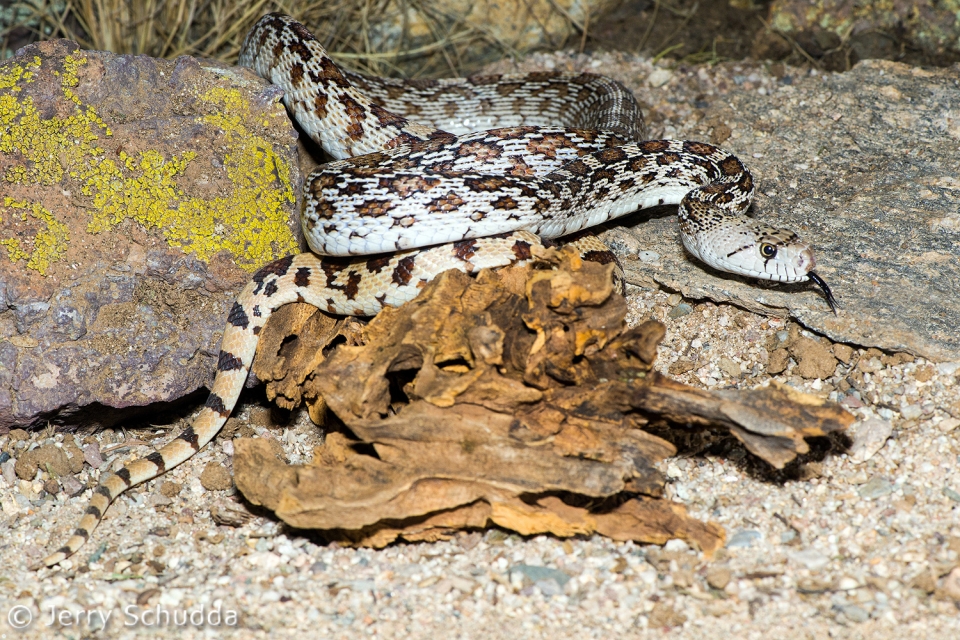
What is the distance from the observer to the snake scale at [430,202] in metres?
4.53

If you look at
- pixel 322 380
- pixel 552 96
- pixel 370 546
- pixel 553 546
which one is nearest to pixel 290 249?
pixel 322 380

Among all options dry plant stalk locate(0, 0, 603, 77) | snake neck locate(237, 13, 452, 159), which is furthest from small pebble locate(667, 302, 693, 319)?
dry plant stalk locate(0, 0, 603, 77)

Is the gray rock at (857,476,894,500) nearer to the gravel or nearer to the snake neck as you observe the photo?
the gravel

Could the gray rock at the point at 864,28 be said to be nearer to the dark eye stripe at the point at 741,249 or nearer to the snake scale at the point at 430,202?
the snake scale at the point at 430,202

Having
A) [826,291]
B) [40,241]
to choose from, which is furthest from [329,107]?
[826,291]

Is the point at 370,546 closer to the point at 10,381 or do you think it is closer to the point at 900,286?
the point at 10,381

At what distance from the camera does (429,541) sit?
12.4 feet

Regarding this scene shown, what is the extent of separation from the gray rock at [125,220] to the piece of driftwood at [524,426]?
1167 millimetres

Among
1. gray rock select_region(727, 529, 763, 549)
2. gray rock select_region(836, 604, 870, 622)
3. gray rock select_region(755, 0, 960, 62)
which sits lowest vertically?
gray rock select_region(727, 529, 763, 549)

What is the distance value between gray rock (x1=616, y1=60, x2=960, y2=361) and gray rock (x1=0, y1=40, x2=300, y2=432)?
95.4 inches

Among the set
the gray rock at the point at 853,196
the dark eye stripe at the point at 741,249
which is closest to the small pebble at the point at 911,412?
the gray rock at the point at 853,196

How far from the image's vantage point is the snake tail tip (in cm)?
458

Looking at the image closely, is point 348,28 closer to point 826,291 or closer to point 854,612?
point 826,291

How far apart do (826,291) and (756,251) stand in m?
0.44
